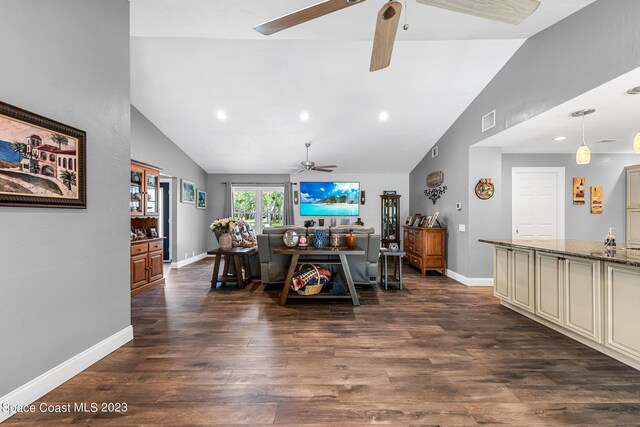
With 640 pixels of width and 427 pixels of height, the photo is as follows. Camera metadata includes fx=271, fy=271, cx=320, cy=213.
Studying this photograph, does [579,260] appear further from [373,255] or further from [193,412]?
[193,412]

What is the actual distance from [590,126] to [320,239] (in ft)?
12.9

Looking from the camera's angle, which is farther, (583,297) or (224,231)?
(224,231)

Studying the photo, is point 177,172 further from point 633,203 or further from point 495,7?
point 633,203


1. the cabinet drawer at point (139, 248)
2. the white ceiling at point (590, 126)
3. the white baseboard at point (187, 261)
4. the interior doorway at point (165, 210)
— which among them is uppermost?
the white ceiling at point (590, 126)

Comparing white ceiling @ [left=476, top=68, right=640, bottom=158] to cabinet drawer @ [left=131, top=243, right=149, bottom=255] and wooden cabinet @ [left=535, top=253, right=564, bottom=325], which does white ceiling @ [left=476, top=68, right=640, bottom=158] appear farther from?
cabinet drawer @ [left=131, top=243, right=149, bottom=255]

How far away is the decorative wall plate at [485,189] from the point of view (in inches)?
178

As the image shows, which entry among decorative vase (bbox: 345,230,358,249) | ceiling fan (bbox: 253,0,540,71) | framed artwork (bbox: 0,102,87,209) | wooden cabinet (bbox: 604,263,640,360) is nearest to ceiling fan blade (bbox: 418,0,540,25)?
ceiling fan (bbox: 253,0,540,71)

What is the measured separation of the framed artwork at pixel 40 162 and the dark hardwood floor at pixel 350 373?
1.31m

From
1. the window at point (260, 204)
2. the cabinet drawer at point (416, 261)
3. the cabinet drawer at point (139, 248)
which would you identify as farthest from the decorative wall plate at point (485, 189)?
the cabinet drawer at point (139, 248)

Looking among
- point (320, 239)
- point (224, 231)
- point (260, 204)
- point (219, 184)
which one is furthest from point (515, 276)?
point (219, 184)

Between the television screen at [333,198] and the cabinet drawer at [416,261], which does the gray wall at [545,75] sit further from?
the television screen at [333,198]

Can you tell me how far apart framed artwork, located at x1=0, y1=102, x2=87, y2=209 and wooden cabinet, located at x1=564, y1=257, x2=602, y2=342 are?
423cm

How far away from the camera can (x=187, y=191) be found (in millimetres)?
6520

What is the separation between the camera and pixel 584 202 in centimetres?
516
